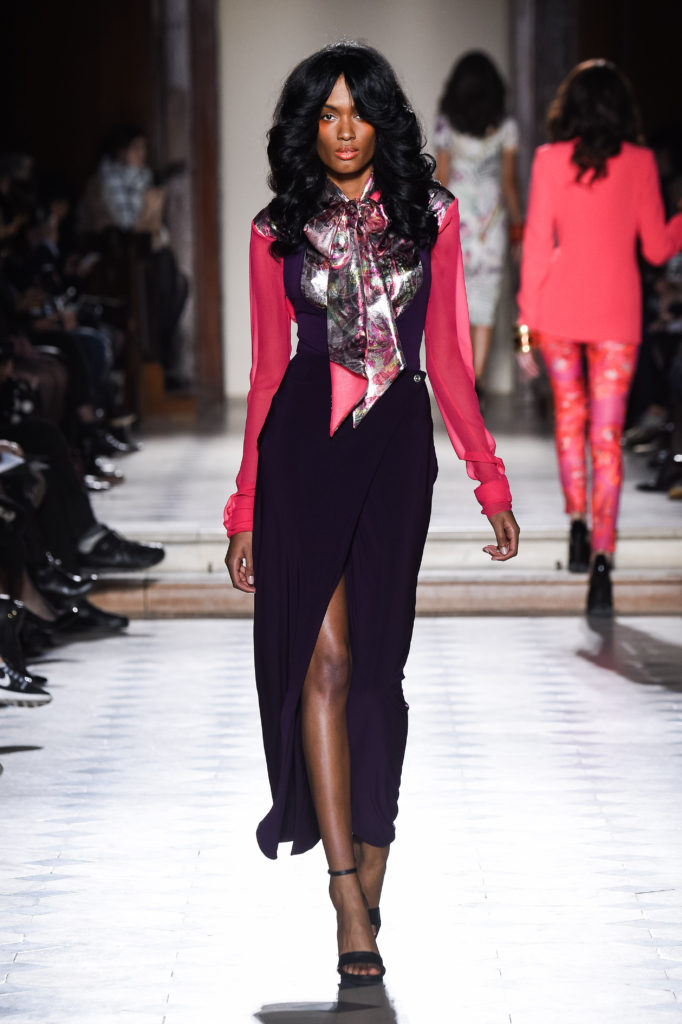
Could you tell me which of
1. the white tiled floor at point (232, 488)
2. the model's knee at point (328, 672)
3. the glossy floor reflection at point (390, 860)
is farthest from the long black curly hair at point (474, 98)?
the model's knee at point (328, 672)

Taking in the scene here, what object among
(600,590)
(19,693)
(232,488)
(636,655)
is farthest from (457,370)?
(232,488)

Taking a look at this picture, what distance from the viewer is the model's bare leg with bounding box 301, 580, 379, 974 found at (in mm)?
2746

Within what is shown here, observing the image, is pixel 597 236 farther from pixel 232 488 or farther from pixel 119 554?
pixel 232 488

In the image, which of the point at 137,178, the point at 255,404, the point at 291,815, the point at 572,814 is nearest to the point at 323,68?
the point at 255,404

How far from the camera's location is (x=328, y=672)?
2781 millimetres

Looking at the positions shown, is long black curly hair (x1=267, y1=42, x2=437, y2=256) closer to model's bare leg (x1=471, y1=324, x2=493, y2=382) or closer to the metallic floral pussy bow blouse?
the metallic floral pussy bow blouse

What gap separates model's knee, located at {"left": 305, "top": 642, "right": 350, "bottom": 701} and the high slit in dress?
21 millimetres

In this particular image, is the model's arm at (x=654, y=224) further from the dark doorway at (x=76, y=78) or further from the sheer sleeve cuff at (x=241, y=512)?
the dark doorway at (x=76, y=78)

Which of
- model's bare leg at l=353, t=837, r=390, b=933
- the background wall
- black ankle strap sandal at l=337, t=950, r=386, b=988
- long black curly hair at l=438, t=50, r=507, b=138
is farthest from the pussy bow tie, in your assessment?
the background wall

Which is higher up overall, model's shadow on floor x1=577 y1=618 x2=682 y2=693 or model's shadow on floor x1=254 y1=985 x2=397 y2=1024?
model's shadow on floor x1=254 y1=985 x2=397 y2=1024

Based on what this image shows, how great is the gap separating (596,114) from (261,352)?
2.86 m

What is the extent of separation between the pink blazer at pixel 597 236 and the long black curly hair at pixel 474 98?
3.37 meters

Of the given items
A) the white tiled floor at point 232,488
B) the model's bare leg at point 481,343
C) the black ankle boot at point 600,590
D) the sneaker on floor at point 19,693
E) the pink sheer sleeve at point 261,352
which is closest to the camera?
the pink sheer sleeve at point 261,352

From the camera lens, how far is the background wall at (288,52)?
12500 millimetres
